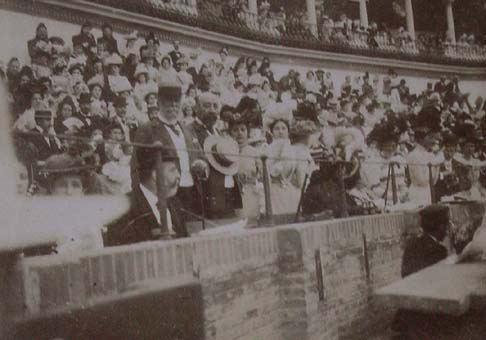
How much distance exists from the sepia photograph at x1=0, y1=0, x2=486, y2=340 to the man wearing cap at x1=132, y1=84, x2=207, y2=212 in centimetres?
1

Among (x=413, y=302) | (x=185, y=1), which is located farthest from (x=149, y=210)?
(x=185, y=1)

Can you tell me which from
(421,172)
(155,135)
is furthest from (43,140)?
(421,172)

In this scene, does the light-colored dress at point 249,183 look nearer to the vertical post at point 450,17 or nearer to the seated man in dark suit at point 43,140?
the seated man in dark suit at point 43,140

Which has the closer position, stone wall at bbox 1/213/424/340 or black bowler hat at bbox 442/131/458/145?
stone wall at bbox 1/213/424/340

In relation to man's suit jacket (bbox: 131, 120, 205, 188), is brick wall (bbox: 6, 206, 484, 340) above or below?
below

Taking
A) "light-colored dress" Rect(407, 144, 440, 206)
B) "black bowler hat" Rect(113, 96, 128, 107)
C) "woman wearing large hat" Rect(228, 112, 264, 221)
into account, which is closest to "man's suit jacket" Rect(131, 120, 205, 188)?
"woman wearing large hat" Rect(228, 112, 264, 221)

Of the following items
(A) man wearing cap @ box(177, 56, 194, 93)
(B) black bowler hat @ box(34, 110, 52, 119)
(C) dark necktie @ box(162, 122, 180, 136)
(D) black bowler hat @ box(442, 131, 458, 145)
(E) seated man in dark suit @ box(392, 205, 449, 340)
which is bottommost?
(E) seated man in dark suit @ box(392, 205, 449, 340)

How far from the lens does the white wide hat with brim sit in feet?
9.51

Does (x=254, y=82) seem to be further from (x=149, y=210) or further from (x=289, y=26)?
(x=149, y=210)

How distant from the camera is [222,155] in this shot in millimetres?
2914

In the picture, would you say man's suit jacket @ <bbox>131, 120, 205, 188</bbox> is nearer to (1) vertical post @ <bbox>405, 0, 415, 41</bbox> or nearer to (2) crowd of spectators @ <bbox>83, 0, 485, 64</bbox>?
(2) crowd of spectators @ <bbox>83, 0, 485, 64</bbox>

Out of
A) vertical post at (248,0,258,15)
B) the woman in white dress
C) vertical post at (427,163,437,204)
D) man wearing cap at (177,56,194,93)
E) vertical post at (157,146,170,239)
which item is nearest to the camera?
vertical post at (157,146,170,239)

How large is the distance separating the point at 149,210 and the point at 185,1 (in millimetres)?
3233

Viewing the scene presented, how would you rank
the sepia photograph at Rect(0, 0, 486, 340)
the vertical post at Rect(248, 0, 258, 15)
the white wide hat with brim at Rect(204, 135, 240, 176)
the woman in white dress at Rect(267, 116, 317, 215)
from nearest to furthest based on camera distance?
the sepia photograph at Rect(0, 0, 486, 340)
the white wide hat with brim at Rect(204, 135, 240, 176)
the woman in white dress at Rect(267, 116, 317, 215)
the vertical post at Rect(248, 0, 258, 15)
